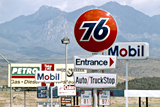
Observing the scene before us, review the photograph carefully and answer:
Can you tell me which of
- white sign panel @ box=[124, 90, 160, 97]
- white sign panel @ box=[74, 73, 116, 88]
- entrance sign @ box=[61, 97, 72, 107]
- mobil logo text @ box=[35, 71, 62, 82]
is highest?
white sign panel @ box=[74, 73, 116, 88]

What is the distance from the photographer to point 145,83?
12950cm

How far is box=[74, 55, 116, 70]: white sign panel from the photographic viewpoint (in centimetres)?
2352

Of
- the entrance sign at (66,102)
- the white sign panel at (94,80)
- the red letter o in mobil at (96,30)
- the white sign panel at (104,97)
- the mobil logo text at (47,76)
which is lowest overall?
the entrance sign at (66,102)

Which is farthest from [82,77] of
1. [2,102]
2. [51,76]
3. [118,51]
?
[2,102]

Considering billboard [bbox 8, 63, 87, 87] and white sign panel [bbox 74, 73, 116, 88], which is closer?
white sign panel [bbox 74, 73, 116, 88]

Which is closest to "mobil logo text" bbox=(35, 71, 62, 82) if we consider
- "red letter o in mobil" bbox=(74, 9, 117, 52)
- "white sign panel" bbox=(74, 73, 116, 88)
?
"white sign panel" bbox=(74, 73, 116, 88)

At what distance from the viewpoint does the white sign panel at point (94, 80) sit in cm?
2370

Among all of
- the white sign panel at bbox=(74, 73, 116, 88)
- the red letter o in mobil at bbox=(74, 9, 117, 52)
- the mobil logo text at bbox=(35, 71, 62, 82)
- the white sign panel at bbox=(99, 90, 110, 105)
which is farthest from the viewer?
the mobil logo text at bbox=(35, 71, 62, 82)

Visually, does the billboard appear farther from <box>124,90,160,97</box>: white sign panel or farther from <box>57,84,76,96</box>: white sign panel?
<box>124,90,160,97</box>: white sign panel

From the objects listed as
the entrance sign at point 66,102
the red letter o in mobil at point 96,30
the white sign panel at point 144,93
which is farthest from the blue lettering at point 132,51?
the entrance sign at point 66,102

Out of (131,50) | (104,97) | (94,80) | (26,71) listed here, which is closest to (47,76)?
(131,50)

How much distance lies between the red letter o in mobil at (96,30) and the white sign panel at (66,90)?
1733cm

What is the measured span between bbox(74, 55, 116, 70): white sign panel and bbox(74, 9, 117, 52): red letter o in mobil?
1.80 feet

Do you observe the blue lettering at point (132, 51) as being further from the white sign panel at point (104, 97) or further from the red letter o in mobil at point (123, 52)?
the white sign panel at point (104, 97)
